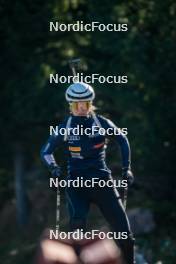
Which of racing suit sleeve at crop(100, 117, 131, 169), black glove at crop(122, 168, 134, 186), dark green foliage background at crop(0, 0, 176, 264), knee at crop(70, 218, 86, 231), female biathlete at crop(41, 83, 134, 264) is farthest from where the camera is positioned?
dark green foliage background at crop(0, 0, 176, 264)

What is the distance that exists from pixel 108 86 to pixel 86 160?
8.56 m

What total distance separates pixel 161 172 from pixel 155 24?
3.31 metres

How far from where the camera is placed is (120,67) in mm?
16172

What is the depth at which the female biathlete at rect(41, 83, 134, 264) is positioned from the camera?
297 inches

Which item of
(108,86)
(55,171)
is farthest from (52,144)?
(108,86)

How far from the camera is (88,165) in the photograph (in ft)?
25.2

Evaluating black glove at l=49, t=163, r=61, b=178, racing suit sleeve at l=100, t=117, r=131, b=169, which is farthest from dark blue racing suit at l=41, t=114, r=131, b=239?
black glove at l=49, t=163, r=61, b=178

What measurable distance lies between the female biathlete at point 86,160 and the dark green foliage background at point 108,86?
4621mm

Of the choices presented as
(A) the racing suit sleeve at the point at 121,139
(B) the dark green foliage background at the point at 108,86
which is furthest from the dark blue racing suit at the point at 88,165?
(B) the dark green foliage background at the point at 108,86

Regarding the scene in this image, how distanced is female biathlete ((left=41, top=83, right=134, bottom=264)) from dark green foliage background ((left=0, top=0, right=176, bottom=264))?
462 centimetres

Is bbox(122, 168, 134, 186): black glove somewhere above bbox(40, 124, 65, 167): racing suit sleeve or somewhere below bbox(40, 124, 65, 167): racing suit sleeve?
below

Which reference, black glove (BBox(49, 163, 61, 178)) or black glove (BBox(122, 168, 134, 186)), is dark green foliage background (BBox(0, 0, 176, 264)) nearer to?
black glove (BBox(122, 168, 134, 186))

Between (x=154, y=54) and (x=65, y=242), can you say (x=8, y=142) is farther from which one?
(x=65, y=242)

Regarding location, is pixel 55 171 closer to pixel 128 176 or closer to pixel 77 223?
pixel 77 223
